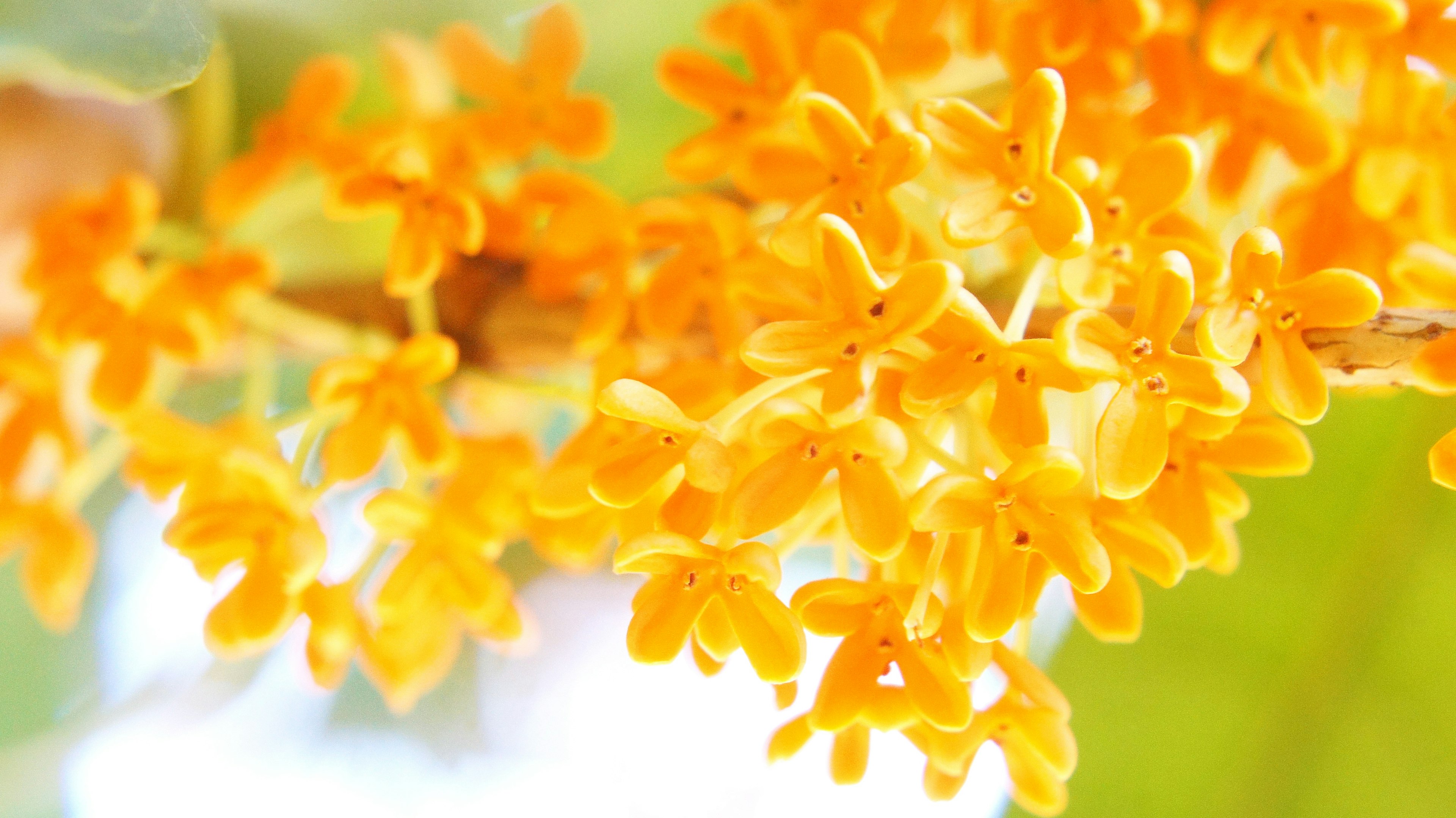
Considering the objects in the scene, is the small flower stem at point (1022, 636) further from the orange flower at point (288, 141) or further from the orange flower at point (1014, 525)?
the orange flower at point (288, 141)

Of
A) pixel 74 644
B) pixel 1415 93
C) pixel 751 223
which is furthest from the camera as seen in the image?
pixel 74 644

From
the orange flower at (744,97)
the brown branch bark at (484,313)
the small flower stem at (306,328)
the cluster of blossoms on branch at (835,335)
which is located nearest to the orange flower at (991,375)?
the cluster of blossoms on branch at (835,335)

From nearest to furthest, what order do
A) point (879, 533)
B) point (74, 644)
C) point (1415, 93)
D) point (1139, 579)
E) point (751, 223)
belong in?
point (879, 533) < point (1415, 93) < point (751, 223) < point (1139, 579) < point (74, 644)

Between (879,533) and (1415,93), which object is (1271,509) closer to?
(1415,93)

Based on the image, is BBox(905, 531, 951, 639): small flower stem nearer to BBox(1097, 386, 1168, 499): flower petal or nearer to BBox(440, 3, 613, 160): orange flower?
BBox(1097, 386, 1168, 499): flower petal

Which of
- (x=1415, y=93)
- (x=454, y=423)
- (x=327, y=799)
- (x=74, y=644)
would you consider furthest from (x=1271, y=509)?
(x=74, y=644)

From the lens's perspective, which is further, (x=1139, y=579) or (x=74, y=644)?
(x=74, y=644)

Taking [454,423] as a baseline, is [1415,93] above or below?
above

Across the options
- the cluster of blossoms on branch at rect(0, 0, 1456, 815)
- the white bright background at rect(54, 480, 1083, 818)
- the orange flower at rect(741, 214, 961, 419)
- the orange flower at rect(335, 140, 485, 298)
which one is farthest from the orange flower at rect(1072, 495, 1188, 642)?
the white bright background at rect(54, 480, 1083, 818)
